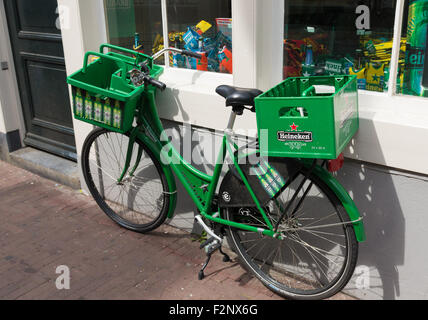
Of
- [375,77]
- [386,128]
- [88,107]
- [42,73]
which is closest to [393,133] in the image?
[386,128]

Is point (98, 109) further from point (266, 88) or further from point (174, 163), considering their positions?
point (266, 88)

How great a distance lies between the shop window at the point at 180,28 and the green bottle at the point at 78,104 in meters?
0.80

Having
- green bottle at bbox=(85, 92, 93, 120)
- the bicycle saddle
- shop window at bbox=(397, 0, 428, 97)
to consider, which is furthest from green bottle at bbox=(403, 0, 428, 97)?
green bottle at bbox=(85, 92, 93, 120)

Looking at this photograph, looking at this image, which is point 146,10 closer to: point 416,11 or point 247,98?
point 247,98

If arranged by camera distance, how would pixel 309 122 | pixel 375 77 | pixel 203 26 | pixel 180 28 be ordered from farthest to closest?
pixel 180 28
pixel 203 26
pixel 375 77
pixel 309 122

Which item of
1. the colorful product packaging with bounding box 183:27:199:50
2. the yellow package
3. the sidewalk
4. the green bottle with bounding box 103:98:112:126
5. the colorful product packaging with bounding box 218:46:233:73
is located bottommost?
the sidewalk

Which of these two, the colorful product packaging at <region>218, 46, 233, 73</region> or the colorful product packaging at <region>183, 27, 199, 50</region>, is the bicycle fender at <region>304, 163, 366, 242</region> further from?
the colorful product packaging at <region>183, 27, 199, 50</region>

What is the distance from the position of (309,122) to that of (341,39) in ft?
2.72

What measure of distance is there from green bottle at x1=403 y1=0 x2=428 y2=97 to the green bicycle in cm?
66

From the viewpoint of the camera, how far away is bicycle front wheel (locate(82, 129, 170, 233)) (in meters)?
3.72

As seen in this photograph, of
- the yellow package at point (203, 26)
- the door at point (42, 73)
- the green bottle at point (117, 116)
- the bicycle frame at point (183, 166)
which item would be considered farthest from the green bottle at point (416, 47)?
the door at point (42, 73)

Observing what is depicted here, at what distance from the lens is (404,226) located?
8.39 feet

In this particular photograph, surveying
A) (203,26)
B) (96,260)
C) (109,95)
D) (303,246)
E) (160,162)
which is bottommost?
(96,260)

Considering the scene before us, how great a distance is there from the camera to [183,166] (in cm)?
318
